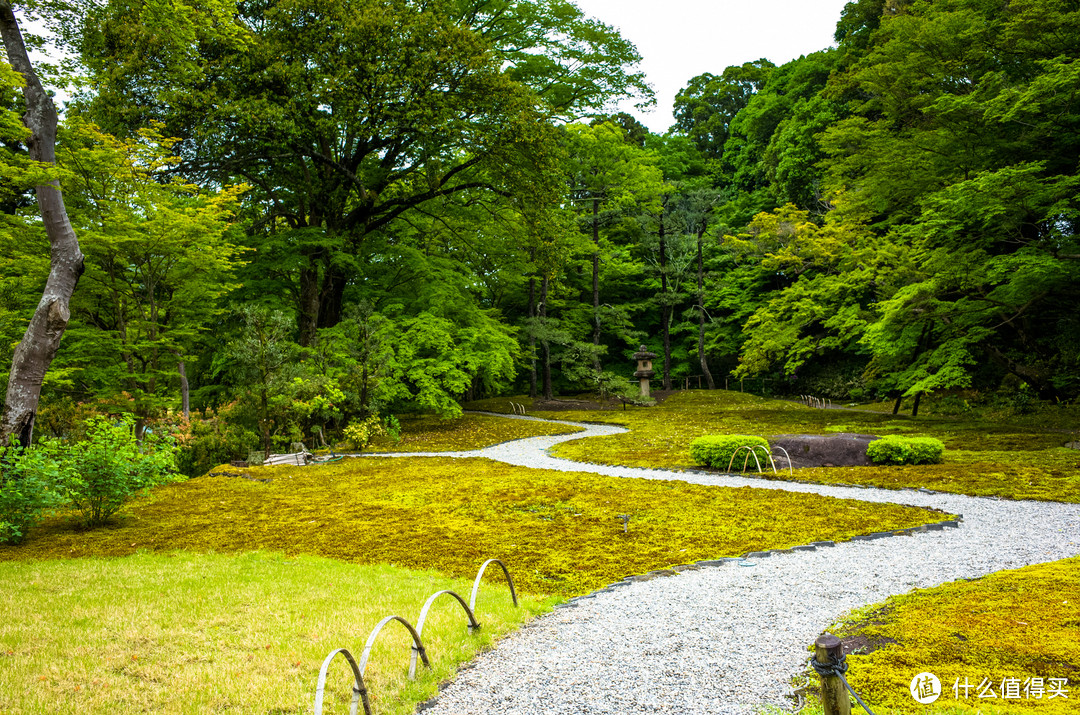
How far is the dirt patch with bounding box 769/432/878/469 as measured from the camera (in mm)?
11707

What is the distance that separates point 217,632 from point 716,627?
→ 352cm

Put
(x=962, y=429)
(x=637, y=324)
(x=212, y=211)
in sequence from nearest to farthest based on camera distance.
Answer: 1. (x=212, y=211)
2. (x=962, y=429)
3. (x=637, y=324)

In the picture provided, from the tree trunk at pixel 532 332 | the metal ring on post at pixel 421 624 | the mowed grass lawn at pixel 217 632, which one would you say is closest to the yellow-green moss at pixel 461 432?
the tree trunk at pixel 532 332

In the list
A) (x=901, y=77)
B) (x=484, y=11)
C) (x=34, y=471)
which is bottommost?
(x=34, y=471)

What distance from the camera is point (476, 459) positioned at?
14.1m

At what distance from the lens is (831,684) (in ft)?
7.15

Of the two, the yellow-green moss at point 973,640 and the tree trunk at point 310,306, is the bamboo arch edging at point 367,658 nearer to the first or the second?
the yellow-green moss at point 973,640

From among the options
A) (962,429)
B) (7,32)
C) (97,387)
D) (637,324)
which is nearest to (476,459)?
(97,387)

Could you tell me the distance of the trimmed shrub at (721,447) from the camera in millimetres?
11648

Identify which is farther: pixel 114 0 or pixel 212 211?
pixel 212 211

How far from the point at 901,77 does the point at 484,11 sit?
12755 millimetres

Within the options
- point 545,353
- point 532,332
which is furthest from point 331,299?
point 545,353

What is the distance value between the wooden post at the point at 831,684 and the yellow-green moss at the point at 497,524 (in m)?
3.14

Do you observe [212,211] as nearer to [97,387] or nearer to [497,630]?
[97,387]
